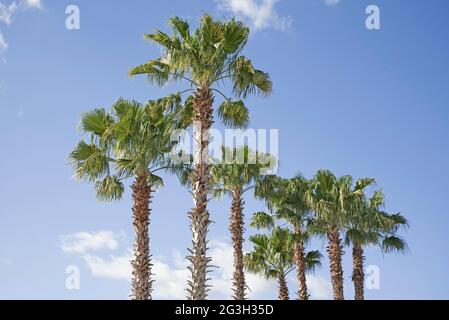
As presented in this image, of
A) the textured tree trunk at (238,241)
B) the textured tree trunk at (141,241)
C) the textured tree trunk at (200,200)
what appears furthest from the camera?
the textured tree trunk at (238,241)

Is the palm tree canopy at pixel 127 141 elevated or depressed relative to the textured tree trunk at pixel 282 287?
elevated

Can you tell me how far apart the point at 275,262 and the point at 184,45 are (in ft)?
54.3

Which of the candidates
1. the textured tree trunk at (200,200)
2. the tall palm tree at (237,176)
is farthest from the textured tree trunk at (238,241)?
the textured tree trunk at (200,200)

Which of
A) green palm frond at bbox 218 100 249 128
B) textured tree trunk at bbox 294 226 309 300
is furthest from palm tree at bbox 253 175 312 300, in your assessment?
green palm frond at bbox 218 100 249 128

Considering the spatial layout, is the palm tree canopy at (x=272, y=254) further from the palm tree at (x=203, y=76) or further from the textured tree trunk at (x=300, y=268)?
the palm tree at (x=203, y=76)

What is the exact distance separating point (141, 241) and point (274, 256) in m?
14.3

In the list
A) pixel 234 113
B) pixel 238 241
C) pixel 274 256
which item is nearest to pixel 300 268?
pixel 274 256

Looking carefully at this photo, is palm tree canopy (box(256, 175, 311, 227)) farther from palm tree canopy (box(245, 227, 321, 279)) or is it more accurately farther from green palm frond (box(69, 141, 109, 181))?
green palm frond (box(69, 141, 109, 181))

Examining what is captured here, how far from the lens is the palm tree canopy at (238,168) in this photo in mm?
28156

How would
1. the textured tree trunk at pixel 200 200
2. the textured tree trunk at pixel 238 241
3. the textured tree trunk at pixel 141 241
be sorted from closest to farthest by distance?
1. the textured tree trunk at pixel 200 200
2. the textured tree trunk at pixel 141 241
3. the textured tree trunk at pixel 238 241

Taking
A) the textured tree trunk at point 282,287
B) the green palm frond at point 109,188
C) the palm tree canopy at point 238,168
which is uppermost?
the palm tree canopy at point 238,168

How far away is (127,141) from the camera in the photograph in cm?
2055

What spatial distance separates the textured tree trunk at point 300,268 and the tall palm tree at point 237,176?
5932 mm

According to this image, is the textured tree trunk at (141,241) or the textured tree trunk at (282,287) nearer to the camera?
the textured tree trunk at (141,241)
